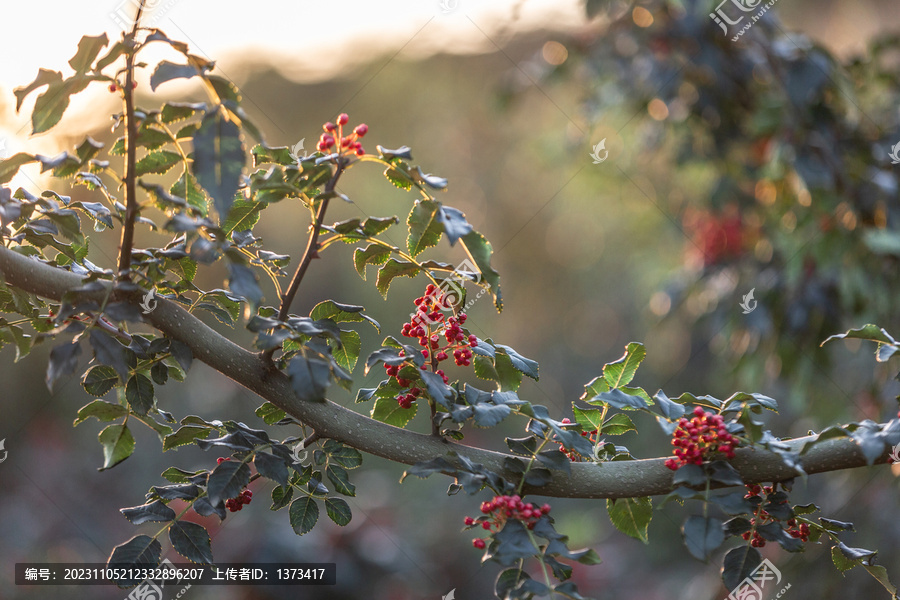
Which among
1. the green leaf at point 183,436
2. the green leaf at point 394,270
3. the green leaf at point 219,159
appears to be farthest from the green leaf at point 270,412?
the green leaf at point 219,159

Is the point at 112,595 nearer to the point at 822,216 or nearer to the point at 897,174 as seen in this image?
the point at 822,216

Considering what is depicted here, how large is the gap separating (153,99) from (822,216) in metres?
3.66

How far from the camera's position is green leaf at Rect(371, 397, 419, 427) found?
0.69 meters

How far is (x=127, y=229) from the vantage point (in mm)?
559

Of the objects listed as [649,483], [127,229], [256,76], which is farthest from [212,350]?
[256,76]

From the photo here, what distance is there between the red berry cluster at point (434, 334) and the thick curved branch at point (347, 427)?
51mm

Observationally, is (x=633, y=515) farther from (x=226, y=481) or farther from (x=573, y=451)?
(x=226, y=481)

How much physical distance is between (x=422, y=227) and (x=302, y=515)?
31 cm

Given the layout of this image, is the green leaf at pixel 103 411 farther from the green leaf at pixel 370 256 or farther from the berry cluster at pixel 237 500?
the green leaf at pixel 370 256

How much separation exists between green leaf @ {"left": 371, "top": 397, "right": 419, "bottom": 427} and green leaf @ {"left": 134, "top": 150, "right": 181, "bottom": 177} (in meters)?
0.28

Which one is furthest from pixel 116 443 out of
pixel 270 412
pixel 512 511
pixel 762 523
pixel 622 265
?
pixel 622 265

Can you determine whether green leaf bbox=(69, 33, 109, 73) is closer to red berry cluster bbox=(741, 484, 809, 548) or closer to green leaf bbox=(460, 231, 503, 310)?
green leaf bbox=(460, 231, 503, 310)

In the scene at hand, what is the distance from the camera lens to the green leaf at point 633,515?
655 mm

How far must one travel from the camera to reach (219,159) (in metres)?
0.48
